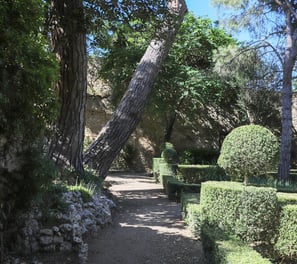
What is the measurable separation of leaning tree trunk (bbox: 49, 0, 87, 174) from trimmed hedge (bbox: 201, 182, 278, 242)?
9.19ft

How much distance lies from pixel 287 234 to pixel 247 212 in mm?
572

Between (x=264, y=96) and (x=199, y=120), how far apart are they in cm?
353

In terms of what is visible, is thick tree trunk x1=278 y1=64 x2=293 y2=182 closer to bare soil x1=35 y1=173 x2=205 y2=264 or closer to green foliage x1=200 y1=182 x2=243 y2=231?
bare soil x1=35 y1=173 x2=205 y2=264

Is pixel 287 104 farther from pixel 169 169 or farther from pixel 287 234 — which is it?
pixel 287 234

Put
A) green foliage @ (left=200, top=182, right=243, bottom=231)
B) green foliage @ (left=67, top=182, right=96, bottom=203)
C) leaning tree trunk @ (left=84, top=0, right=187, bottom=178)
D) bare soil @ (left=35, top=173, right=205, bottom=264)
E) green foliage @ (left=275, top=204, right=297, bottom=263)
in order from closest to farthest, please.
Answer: bare soil @ (left=35, top=173, right=205, bottom=264) → green foliage @ (left=275, top=204, right=297, bottom=263) → green foliage @ (left=200, top=182, right=243, bottom=231) → green foliage @ (left=67, top=182, right=96, bottom=203) → leaning tree trunk @ (left=84, top=0, right=187, bottom=178)

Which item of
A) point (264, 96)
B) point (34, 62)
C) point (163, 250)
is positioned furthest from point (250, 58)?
point (34, 62)

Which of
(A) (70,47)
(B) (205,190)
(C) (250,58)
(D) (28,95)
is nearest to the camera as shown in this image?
(D) (28,95)

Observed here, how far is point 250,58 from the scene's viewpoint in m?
11.9

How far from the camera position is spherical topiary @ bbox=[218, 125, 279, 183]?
17.1ft

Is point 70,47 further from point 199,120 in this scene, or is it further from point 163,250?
point 199,120

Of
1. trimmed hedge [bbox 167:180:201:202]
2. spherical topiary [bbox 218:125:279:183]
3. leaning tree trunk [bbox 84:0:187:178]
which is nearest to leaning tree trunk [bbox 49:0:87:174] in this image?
leaning tree trunk [bbox 84:0:187:178]

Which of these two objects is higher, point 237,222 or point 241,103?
point 241,103

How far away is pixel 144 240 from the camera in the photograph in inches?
195

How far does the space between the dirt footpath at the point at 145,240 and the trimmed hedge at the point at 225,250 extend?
1.54ft
